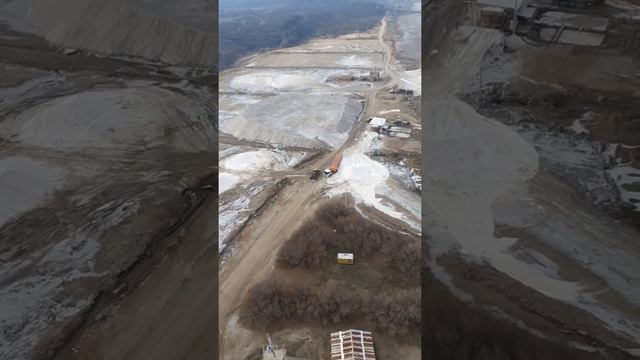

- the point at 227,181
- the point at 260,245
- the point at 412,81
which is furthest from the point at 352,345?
the point at 412,81

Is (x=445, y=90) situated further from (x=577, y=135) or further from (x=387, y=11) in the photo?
(x=387, y=11)

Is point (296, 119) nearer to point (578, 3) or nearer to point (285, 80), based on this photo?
point (285, 80)

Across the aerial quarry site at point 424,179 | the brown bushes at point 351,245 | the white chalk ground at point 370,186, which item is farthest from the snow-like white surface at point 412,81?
the aerial quarry site at point 424,179

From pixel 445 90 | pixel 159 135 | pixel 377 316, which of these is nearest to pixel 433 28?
pixel 445 90

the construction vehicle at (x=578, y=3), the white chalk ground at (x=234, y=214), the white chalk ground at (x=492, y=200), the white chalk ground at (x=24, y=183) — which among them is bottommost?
the white chalk ground at (x=234, y=214)

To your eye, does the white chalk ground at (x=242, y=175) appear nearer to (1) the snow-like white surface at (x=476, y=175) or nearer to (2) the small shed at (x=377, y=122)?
(2) the small shed at (x=377, y=122)

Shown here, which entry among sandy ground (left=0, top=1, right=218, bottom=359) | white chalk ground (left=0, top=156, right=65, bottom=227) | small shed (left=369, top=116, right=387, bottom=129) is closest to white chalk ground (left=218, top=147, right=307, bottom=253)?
small shed (left=369, top=116, right=387, bottom=129)
